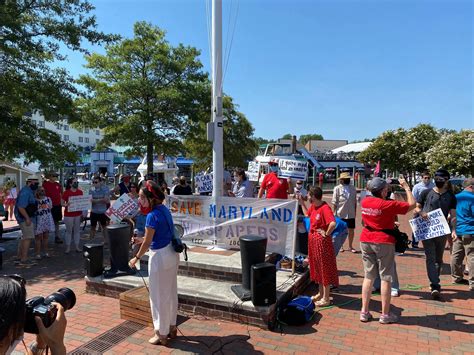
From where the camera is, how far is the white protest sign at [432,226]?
564 centimetres

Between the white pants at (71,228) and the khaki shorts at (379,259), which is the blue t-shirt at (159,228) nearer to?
the khaki shorts at (379,259)

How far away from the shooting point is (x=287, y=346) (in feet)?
14.2

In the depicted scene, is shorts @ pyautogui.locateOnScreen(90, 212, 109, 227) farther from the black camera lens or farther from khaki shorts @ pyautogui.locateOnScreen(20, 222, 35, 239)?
the black camera lens

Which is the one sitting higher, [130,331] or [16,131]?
[16,131]

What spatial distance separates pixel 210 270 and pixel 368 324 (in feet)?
8.45

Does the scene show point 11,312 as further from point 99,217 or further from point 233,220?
point 99,217

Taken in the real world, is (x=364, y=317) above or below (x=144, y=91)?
below

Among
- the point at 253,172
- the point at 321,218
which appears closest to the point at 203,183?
the point at 253,172

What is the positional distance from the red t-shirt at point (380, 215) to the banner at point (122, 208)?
544 cm

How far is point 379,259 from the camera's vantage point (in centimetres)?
484

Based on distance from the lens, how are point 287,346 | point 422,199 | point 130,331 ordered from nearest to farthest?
point 287,346 → point 130,331 → point 422,199

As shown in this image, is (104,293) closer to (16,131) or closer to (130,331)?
(130,331)

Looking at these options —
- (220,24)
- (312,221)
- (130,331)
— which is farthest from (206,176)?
(130,331)

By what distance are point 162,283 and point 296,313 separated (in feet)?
6.14
